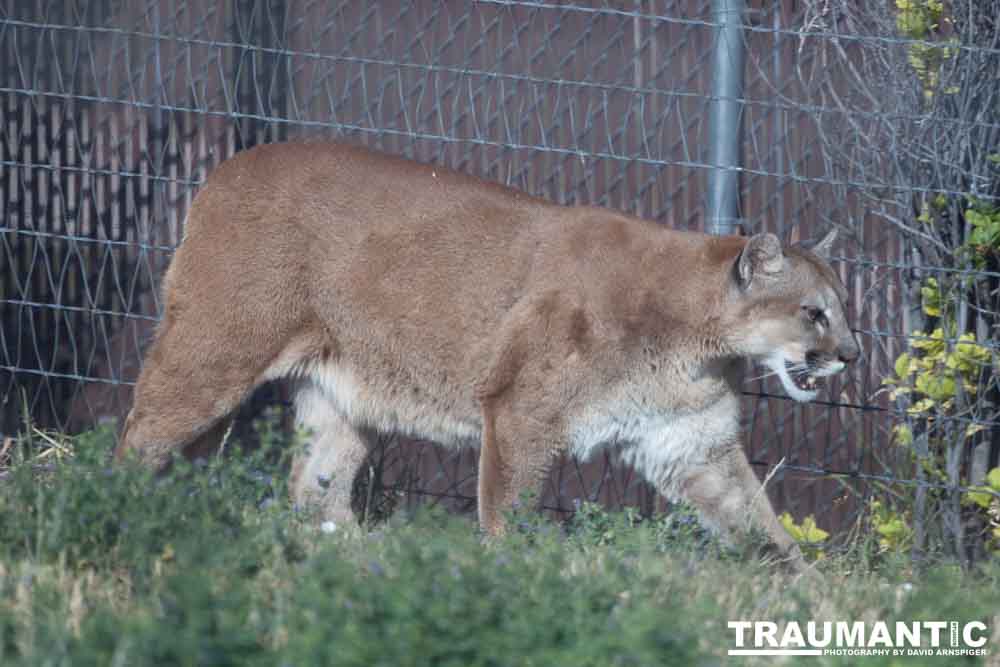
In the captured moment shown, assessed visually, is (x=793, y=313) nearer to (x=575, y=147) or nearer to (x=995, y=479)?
(x=995, y=479)

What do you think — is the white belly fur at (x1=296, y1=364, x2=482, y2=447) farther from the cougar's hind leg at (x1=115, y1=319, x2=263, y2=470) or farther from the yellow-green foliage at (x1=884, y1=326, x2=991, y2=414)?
the yellow-green foliage at (x1=884, y1=326, x2=991, y2=414)

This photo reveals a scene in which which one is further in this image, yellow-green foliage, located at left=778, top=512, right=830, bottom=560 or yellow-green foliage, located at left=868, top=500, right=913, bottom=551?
yellow-green foliage, located at left=778, top=512, right=830, bottom=560

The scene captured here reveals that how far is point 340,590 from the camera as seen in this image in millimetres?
3314

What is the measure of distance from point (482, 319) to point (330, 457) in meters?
1.05

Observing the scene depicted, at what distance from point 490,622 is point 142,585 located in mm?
947

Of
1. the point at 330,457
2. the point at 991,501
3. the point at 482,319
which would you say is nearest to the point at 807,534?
the point at 991,501

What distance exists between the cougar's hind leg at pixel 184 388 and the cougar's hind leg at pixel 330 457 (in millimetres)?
437

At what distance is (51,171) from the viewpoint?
677 cm

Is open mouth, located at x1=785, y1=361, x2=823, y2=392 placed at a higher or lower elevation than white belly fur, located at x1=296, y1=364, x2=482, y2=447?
higher

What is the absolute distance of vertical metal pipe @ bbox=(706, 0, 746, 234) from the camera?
18.7 feet

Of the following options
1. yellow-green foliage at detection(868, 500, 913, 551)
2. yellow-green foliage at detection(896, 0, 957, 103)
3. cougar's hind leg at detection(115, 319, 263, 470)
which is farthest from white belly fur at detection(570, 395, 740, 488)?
yellow-green foliage at detection(896, 0, 957, 103)

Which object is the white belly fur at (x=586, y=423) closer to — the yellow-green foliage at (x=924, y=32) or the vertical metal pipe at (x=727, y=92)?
the vertical metal pipe at (x=727, y=92)

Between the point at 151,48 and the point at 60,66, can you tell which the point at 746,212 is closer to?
the point at 151,48

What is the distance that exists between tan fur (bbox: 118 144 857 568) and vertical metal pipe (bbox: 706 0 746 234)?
415 millimetres
